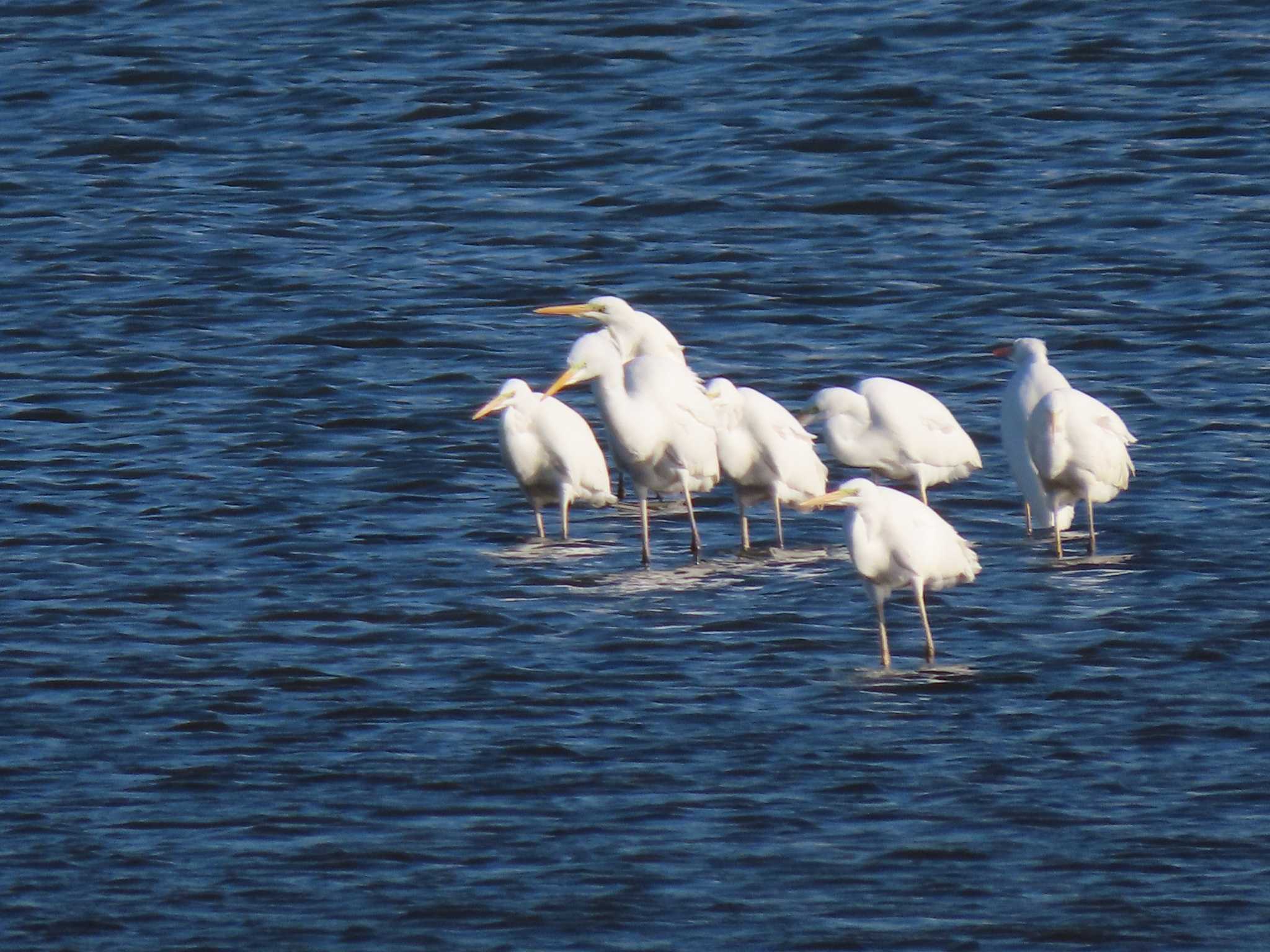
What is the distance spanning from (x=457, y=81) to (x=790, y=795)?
14.6 metres

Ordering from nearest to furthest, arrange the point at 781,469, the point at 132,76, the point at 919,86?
the point at 781,469, the point at 919,86, the point at 132,76

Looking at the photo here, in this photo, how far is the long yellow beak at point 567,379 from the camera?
A: 12.2 metres

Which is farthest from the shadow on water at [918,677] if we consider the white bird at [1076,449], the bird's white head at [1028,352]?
the bird's white head at [1028,352]

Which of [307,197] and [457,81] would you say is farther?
[457,81]

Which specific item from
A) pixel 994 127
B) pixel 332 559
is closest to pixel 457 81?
pixel 994 127

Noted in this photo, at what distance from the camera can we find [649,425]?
39.5 feet

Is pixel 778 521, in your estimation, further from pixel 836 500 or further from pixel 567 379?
pixel 836 500

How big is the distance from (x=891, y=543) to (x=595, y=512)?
139 inches

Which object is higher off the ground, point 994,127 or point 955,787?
point 994,127

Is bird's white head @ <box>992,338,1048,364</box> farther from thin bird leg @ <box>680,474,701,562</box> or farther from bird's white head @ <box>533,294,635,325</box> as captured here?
bird's white head @ <box>533,294,635,325</box>

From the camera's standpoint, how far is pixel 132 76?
2314 cm

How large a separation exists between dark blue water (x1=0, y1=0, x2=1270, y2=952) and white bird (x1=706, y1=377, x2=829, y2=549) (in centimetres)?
37

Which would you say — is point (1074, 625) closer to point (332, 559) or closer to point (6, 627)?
point (332, 559)

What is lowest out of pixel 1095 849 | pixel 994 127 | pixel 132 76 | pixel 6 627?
pixel 1095 849
